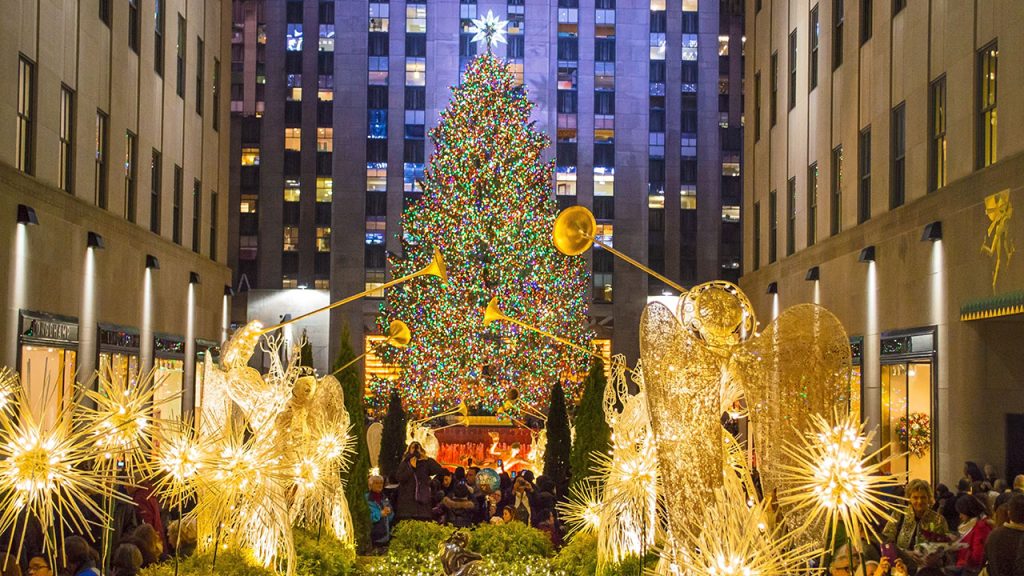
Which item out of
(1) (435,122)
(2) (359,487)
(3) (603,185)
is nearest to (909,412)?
(2) (359,487)

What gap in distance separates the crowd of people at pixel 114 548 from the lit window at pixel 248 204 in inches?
1812

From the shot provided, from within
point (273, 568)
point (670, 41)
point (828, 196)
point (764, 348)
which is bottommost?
point (273, 568)

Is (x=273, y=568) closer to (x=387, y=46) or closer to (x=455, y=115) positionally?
(x=455, y=115)

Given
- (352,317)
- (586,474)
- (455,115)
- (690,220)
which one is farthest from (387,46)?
(586,474)

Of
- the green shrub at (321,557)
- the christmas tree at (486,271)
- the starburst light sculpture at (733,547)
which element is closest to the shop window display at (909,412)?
the green shrub at (321,557)

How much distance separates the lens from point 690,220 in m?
59.0

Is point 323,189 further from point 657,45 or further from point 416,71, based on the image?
point 657,45

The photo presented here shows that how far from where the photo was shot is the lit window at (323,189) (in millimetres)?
57750

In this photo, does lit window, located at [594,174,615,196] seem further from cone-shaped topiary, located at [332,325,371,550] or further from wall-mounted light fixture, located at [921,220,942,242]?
cone-shaped topiary, located at [332,325,371,550]

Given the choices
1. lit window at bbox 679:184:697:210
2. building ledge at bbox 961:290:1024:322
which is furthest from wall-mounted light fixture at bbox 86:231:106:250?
lit window at bbox 679:184:697:210

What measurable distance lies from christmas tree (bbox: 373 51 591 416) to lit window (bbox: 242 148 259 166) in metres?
22.4

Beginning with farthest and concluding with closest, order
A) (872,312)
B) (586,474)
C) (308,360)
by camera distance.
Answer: (872,312) → (308,360) → (586,474)

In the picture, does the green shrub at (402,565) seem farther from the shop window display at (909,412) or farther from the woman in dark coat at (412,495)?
the shop window display at (909,412)

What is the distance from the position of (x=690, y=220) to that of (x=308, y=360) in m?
42.5
